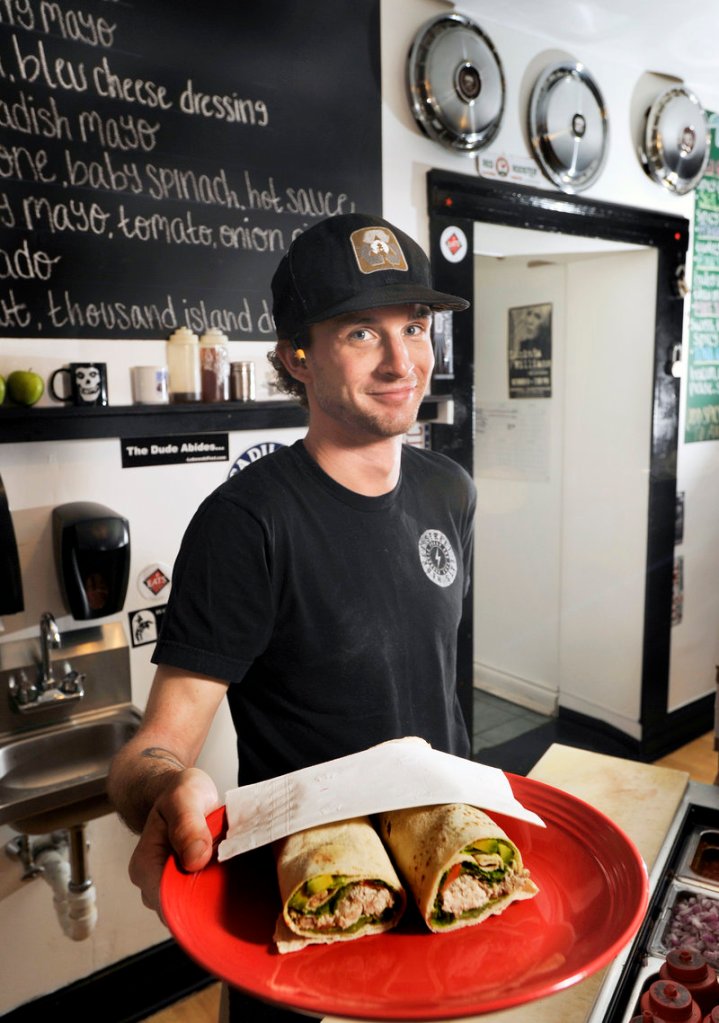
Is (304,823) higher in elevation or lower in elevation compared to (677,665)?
higher

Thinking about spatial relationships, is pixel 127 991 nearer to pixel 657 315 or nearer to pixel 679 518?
pixel 679 518

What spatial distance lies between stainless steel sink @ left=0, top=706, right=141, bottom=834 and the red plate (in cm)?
113

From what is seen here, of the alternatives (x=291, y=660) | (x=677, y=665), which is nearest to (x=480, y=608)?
(x=677, y=665)

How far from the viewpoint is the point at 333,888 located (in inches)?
32.3

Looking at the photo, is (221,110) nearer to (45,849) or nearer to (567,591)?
(45,849)

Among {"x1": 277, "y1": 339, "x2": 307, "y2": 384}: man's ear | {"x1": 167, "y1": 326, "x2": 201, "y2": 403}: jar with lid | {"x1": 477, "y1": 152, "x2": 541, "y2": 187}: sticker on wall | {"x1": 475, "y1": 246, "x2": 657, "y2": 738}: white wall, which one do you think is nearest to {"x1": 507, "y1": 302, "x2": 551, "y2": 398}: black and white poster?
{"x1": 475, "y1": 246, "x2": 657, "y2": 738}: white wall

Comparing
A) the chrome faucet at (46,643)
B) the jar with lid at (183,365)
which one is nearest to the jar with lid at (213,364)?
the jar with lid at (183,365)

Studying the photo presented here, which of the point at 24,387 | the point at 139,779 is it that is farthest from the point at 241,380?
the point at 139,779

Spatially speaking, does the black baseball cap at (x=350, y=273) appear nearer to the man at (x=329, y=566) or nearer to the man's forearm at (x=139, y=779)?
the man at (x=329, y=566)

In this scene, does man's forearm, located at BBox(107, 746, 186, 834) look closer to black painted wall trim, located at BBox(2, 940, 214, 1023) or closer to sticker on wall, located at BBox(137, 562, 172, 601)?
sticker on wall, located at BBox(137, 562, 172, 601)

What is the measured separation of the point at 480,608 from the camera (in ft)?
15.8

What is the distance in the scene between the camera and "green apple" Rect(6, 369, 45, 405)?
2004 mm

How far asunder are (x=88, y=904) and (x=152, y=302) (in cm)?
166

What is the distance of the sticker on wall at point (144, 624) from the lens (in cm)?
235
